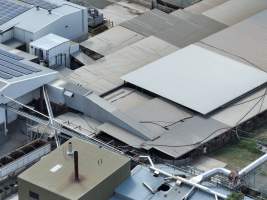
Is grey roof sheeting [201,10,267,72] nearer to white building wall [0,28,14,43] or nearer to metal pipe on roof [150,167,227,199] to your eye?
white building wall [0,28,14,43]

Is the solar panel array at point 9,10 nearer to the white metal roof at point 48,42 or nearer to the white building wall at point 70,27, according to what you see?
the white building wall at point 70,27

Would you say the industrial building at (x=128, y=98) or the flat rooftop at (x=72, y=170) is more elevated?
Answer: the flat rooftop at (x=72, y=170)

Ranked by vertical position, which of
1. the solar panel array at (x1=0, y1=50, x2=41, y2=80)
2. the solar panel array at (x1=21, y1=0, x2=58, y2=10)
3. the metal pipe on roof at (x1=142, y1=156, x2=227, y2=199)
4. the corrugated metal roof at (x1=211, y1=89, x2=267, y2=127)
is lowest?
the corrugated metal roof at (x1=211, y1=89, x2=267, y2=127)

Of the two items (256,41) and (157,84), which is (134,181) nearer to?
(157,84)

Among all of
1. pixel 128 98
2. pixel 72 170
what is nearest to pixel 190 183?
pixel 72 170

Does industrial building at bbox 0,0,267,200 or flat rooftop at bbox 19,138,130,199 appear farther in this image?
industrial building at bbox 0,0,267,200

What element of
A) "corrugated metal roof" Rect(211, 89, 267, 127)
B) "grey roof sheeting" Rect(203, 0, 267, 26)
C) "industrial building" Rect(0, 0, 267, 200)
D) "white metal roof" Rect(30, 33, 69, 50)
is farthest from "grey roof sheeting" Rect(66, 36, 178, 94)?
"corrugated metal roof" Rect(211, 89, 267, 127)

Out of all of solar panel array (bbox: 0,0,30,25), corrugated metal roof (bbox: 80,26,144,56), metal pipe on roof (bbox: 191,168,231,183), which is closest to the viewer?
metal pipe on roof (bbox: 191,168,231,183)

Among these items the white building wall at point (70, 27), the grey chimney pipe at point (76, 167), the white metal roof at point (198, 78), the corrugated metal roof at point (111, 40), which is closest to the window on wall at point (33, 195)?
the grey chimney pipe at point (76, 167)
